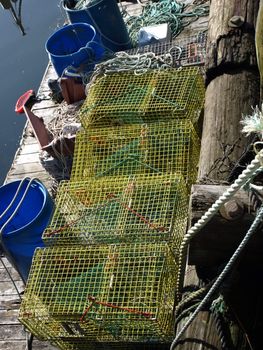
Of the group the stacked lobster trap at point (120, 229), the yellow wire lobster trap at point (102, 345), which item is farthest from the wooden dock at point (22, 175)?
the stacked lobster trap at point (120, 229)

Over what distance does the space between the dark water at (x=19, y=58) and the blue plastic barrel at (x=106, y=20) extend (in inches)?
110

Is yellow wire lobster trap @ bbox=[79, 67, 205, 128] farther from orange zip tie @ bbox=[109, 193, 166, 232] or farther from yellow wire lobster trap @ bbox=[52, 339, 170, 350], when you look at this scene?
yellow wire lobster trap @ bbox=[52, 339, 170, 350]

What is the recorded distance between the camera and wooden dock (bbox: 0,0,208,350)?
425cm

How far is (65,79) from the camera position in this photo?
558 cm

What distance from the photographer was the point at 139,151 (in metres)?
3.89

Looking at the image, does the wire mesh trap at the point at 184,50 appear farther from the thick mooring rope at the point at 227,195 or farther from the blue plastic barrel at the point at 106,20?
the thick mooring rope at the point at 227,195

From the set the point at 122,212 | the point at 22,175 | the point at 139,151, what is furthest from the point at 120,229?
the point at 22,175

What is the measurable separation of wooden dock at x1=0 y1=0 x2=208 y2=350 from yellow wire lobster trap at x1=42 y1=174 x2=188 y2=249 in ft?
3.79

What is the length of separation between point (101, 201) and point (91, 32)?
10.4ft

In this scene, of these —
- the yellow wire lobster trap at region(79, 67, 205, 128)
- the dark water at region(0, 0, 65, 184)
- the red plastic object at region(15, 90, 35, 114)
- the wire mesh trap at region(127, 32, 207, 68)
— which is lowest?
the dark water at region(0, 0, 65, 184)

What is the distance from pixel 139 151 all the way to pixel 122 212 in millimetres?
608

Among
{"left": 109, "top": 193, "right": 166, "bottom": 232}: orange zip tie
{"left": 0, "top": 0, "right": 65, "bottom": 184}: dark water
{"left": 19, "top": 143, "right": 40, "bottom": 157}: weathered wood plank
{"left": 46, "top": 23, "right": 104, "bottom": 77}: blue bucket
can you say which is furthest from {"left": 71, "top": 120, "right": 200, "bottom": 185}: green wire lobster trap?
{"left": 0, "top": 0, "right": 65, "bottom": 184}: dark water

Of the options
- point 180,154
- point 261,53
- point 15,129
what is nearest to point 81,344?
point 180,154

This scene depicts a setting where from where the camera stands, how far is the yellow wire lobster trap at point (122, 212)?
131 inches
